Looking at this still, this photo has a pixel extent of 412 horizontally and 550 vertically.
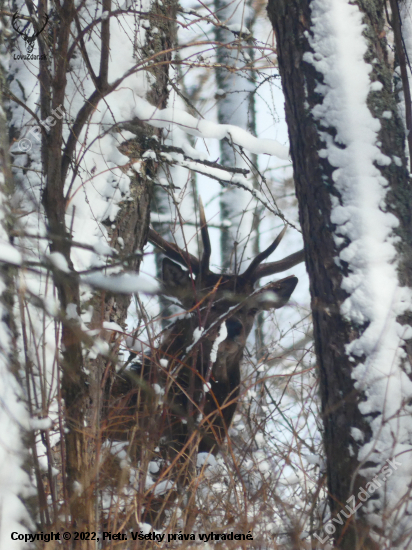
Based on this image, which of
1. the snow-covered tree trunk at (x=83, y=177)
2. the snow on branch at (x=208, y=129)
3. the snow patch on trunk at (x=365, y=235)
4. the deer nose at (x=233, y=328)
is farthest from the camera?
the deer nose at (x=233, y=328)

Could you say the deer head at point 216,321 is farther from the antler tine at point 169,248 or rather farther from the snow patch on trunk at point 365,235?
the snow patch on trunk at point 365,235

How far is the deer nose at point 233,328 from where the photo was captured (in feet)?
14.7

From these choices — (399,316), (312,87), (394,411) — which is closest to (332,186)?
(312,87)

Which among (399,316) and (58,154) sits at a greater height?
(58,154)

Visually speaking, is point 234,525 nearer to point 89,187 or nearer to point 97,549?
point 97,549

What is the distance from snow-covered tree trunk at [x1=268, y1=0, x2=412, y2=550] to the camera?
2115mm

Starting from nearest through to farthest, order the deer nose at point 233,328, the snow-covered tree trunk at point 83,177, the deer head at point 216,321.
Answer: the snow-covered tree trunk at point 83,177
the deer head at point 216,321
the deer nose at point 233,328

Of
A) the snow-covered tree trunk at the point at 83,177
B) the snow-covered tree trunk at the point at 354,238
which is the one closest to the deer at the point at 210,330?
the snow-covered tree trunk at the point at 83,177

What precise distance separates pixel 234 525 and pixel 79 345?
0.99 metres

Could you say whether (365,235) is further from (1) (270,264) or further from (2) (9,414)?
(1) (270,264)

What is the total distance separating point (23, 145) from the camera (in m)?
3.45

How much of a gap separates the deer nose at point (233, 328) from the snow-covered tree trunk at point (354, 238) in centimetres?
212

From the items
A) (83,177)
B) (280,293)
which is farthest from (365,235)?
(280,293)

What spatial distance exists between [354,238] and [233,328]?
2.37 meters
